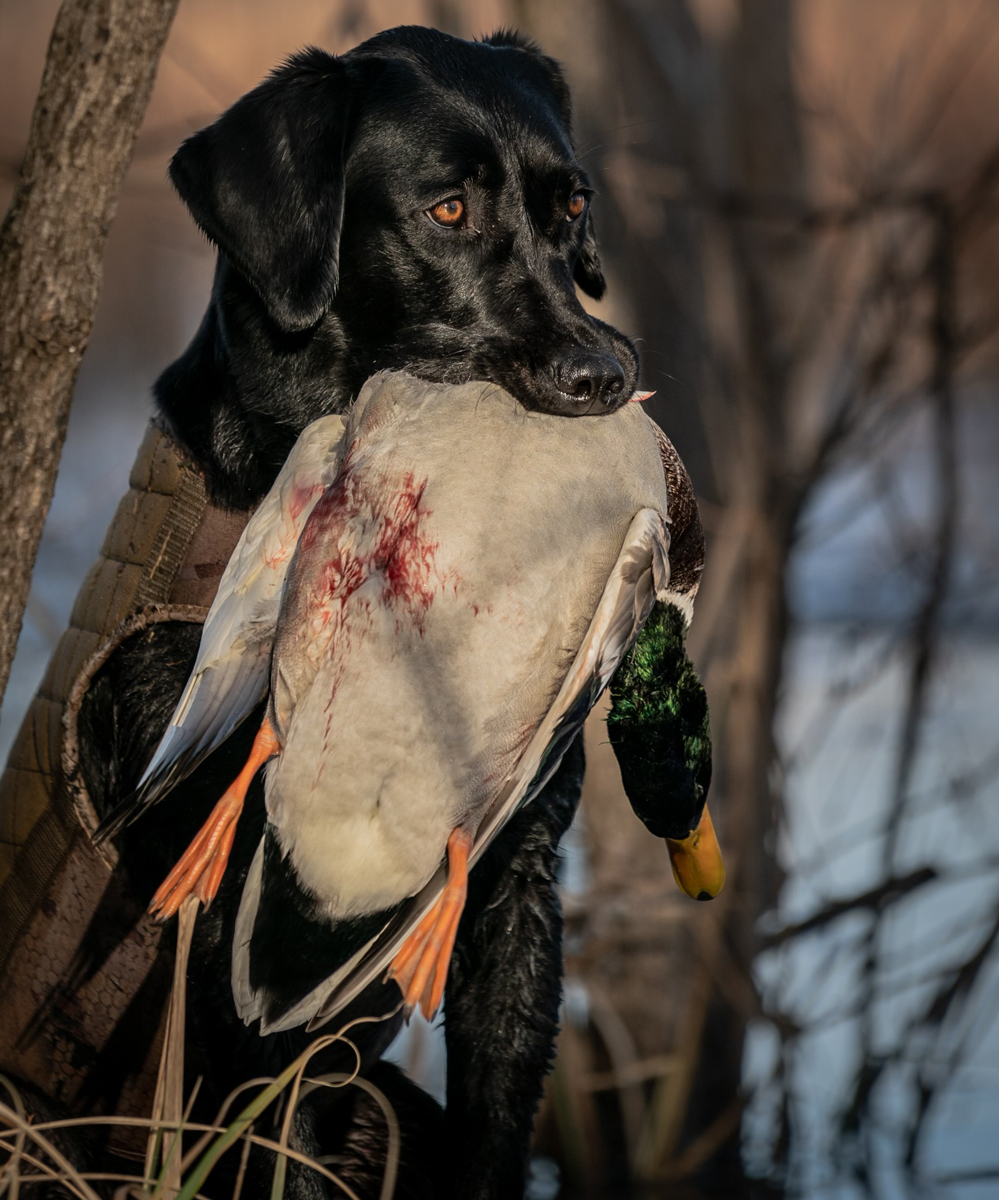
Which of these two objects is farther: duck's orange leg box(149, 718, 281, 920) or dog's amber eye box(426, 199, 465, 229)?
dog's amber eye box(426, 199, 465, 229)

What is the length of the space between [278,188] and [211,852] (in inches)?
40.0

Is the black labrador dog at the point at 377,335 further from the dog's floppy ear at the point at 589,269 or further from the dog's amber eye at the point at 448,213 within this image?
the dog's floppy ear at the point at 589,269

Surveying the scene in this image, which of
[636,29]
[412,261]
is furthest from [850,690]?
[412,261]

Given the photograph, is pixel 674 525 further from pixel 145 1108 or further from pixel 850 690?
pixel 850 690

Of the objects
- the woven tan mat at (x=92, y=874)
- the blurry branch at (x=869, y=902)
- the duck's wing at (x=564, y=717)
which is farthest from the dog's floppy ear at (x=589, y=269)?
the blurry branch at (x=869, y=902)

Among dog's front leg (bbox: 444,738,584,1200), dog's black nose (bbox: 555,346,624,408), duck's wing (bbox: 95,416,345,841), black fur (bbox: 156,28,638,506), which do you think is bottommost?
dog's front leg (bbox: 444,738,584,1200)

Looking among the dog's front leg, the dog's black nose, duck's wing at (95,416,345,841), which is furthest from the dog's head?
the dog's front leg

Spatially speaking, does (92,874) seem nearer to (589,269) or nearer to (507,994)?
(507,994)

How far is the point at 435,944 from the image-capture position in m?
1.42

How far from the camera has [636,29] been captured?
3.93 m

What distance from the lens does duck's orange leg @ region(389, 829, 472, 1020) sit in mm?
1397

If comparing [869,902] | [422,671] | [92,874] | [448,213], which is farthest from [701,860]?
[869,902]

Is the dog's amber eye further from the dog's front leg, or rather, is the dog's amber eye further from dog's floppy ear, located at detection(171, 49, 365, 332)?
the dog's front leg

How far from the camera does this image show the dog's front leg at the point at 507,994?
2125 mm
